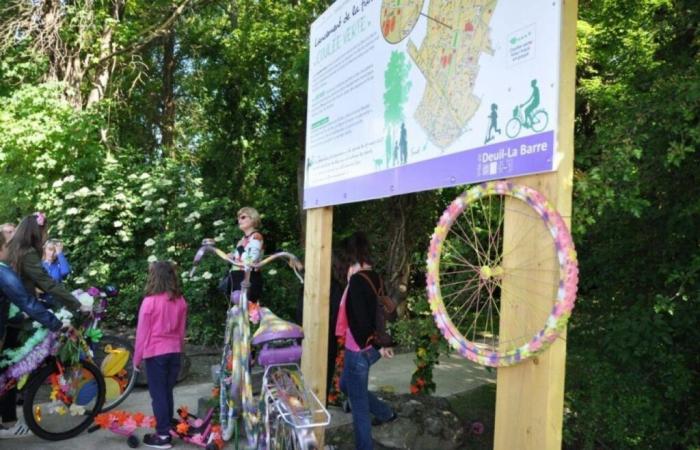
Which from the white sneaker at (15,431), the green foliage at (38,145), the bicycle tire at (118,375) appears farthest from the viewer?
the green foliage at (38,145)

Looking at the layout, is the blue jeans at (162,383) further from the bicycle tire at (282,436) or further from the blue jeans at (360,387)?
the bicycle tire at (282,436)

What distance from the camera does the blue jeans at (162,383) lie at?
4586 mm

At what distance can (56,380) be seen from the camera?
479cm

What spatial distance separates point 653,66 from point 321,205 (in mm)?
2588

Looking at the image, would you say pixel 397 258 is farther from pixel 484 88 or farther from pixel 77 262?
pixel 484 88

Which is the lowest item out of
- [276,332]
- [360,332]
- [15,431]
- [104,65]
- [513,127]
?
[15,431]

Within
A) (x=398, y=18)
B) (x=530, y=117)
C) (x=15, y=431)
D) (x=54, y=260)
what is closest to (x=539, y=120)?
(x=530, y=117)

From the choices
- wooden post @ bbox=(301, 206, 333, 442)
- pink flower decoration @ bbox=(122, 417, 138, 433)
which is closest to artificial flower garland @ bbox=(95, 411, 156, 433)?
pink flower decoration @ bbox=(122, 417, 138, 433)

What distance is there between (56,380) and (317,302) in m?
2.19

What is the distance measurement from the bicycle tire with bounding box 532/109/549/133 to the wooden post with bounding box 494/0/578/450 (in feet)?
0.19

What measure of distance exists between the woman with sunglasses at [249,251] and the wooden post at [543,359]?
2.20m

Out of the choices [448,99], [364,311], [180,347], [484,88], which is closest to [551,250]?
[484,88]

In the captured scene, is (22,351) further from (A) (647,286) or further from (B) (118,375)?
(A) (647,286)

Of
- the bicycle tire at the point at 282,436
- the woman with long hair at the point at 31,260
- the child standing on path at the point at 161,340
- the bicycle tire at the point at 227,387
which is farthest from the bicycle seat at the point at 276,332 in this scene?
the woman with long hair at the point at 31,260
